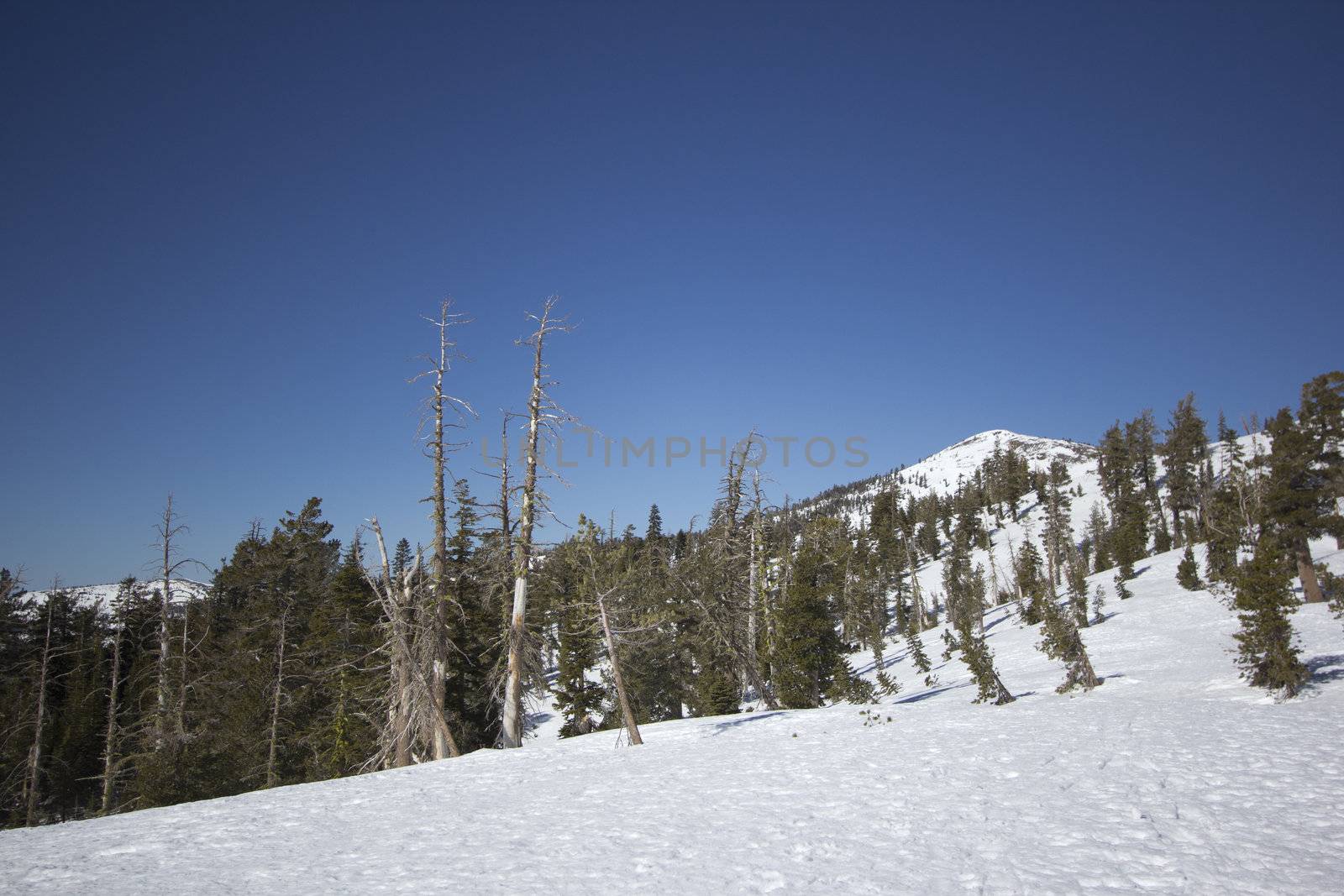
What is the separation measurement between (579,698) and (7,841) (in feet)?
83.3

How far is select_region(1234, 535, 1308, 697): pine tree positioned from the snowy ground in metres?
0.68

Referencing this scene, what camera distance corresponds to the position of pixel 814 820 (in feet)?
26.1

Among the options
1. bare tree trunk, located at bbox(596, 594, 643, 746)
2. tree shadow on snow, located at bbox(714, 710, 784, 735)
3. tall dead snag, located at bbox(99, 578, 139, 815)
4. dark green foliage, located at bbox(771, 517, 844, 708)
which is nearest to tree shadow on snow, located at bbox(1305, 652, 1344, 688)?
dark green foliage, located at bbox(771, 517, 844, 708)

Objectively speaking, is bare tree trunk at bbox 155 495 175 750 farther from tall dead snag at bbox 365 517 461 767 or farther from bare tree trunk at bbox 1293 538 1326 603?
bare tree trunk at bbox 1293 538 1326 603

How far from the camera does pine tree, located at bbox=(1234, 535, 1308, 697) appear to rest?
1423 centimetres

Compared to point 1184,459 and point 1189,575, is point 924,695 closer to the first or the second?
point 1189,575

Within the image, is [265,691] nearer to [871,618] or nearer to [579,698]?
[579,698]

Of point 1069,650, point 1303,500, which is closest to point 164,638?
point 1069,650

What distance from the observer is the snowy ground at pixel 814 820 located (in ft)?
20.3

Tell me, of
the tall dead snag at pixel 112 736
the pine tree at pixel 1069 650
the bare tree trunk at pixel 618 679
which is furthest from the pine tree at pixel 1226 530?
the tall dead snag at pixel 112 736

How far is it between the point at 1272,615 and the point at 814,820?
1322 cm

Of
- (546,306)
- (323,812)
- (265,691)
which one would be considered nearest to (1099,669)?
(546,306)

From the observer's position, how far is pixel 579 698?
32000mm

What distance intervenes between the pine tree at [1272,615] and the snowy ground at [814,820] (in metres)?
0.68
